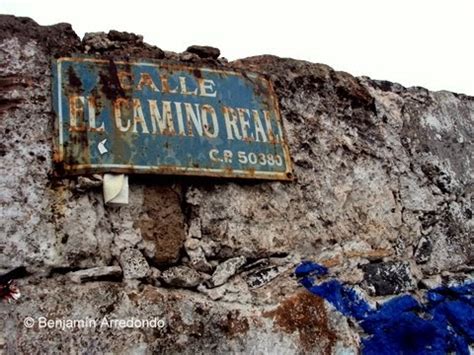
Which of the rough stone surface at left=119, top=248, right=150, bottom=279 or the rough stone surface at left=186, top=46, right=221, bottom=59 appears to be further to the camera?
the rough stone surface at left=186, top=46, right=221, bottom=59

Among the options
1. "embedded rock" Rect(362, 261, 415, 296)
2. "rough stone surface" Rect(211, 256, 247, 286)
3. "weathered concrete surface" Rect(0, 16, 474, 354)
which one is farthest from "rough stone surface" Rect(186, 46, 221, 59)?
"embedded rock" Rect(362, 261, 415, 296)

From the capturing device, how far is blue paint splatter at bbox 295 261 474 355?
73.5 inches

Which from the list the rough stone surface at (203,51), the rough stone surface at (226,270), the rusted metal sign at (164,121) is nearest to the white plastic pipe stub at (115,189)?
the rusted metal sign at (164,121)

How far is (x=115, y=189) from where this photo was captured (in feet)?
5.57

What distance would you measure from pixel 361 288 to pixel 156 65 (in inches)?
32.9

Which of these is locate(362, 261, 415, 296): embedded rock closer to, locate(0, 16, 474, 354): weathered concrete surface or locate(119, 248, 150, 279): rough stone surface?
locate(0, 16, 474, 354): weathered concrete surface

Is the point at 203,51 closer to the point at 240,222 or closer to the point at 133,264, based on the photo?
the point at 240,222

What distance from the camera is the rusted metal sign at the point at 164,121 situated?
1.73 metres

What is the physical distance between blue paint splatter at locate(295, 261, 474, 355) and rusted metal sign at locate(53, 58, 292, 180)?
1.10ft

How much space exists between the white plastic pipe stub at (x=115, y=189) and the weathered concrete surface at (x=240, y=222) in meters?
0.03

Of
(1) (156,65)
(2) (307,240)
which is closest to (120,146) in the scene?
(1) (156,65)

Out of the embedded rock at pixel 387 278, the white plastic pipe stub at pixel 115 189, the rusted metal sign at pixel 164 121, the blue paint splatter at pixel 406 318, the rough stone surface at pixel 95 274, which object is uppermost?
the rusted metal sign at pixel 164 121

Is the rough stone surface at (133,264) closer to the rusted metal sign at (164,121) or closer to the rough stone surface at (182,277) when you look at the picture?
the rough stone surface at (182,277)

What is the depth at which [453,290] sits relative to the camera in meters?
Answer: 2.07
